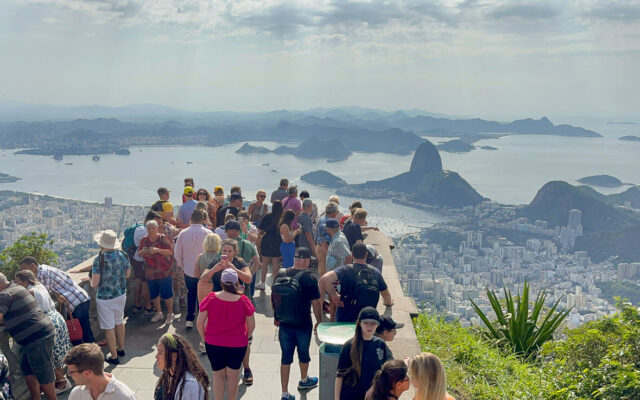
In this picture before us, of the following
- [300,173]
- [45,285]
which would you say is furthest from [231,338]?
[300,173]

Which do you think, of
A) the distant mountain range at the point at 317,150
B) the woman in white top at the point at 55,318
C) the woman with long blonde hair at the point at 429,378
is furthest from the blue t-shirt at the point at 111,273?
the distant mountain range at the point at 317,150

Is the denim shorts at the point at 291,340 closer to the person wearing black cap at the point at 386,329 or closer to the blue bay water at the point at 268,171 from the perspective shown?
the person wearing black cap at the point at 386,329

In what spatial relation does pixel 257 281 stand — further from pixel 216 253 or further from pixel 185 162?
pixel 185 162

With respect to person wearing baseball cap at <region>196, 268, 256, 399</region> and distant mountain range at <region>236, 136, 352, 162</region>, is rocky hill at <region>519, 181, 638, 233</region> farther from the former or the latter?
person wearing baseball cap at <region>196, 268, 256, 399</region>

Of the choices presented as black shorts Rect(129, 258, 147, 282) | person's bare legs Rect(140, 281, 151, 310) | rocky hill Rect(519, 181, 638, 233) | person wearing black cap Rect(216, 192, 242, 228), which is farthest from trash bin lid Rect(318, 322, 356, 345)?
rocky hill Rect(519, 181, 638, 233)

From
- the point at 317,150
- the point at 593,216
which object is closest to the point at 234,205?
the point at 593,216

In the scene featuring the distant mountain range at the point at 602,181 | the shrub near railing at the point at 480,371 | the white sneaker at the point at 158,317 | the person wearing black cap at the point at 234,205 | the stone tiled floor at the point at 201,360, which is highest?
the person wearing black cap at the point at 234,205

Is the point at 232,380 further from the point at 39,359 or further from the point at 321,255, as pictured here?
the point at 321,255
